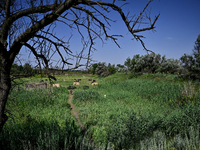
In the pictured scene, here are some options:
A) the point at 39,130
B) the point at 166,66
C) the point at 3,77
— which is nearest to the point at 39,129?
the point at 39,130

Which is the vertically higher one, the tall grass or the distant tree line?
the distant tree line

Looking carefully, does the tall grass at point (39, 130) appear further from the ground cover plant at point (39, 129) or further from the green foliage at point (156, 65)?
the green foliage at point (156, 65)

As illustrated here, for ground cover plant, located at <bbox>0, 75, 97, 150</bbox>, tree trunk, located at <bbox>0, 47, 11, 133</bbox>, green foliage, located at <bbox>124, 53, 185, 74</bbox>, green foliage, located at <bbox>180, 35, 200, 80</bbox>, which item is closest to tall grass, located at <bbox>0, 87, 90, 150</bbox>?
ground cover plant, located at <bbox>0, 75, 97, 150</bbox>

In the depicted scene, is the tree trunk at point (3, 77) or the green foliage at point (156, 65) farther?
the green foliage at point (156, 65)

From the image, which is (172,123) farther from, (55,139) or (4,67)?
(4,67)

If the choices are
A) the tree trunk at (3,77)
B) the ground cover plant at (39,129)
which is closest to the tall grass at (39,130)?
the ground cover plant at (39,129)

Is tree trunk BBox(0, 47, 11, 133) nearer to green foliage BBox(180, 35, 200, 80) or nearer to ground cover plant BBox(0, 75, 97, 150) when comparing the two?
ground cover plant BBox(0, 75, 97, 150)

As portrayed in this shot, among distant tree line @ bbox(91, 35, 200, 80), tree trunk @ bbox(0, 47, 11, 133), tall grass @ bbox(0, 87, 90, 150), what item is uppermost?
distant tree line @ bbox(91, 35, 200, 80)

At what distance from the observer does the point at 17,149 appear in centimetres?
379

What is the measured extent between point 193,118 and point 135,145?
91.5 inches

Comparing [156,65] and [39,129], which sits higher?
[156,65]

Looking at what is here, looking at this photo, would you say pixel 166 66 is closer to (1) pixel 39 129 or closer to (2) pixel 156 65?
(2) pixel 156 65

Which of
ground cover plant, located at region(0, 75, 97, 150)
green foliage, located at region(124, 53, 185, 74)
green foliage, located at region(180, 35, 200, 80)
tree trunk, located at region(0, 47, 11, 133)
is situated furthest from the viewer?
green foliage, located at region(124, 53, 185, 74)

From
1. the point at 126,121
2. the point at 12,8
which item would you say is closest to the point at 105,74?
the point at 126,121
